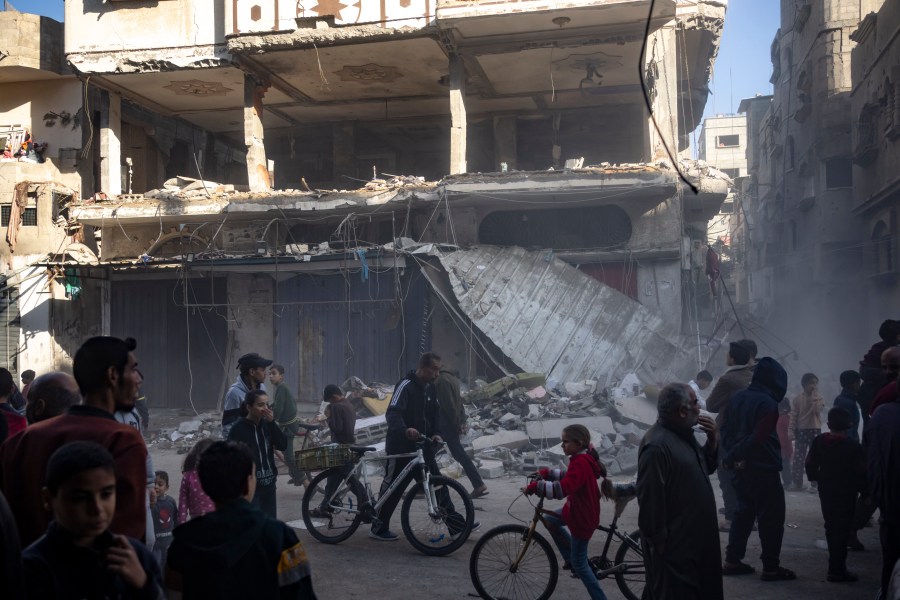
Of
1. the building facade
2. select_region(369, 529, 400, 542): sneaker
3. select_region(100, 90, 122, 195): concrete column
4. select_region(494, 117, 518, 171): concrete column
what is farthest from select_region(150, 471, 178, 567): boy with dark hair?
the building facade

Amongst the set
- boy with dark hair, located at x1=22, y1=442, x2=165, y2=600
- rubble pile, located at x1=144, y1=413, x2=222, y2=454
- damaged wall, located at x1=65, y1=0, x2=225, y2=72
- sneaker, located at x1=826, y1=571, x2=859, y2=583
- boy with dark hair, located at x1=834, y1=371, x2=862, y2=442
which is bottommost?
rubble pile, located at x1=144, y1=413, x2=222, y2=454

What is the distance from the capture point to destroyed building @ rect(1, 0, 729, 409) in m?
14.2

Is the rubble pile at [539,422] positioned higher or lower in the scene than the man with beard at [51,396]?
lower

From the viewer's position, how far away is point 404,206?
15156 millimetres

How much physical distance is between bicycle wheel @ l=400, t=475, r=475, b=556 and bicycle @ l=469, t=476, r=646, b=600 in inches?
42.7

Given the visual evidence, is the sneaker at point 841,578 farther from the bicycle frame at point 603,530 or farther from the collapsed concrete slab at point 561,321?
the collapsed concrete slab at point 561,321

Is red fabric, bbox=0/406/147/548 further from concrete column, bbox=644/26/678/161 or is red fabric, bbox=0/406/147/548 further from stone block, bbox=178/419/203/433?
concrete column, bbox=644/26/678/161

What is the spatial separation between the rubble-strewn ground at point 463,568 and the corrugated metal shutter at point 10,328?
1124 centimetres

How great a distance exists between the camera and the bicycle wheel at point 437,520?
262 inches

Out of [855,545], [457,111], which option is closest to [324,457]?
[855,545]

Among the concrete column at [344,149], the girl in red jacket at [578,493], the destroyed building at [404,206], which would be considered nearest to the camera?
the girl in red jacket at [578,493]

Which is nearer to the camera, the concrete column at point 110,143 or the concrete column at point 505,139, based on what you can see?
the concrete column at point 110,143

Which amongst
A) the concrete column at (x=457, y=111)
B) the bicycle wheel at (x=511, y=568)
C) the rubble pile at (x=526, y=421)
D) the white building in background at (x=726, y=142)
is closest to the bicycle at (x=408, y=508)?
the bicycle wheel at (x=511, y=568)

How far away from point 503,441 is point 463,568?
539 centimetres
